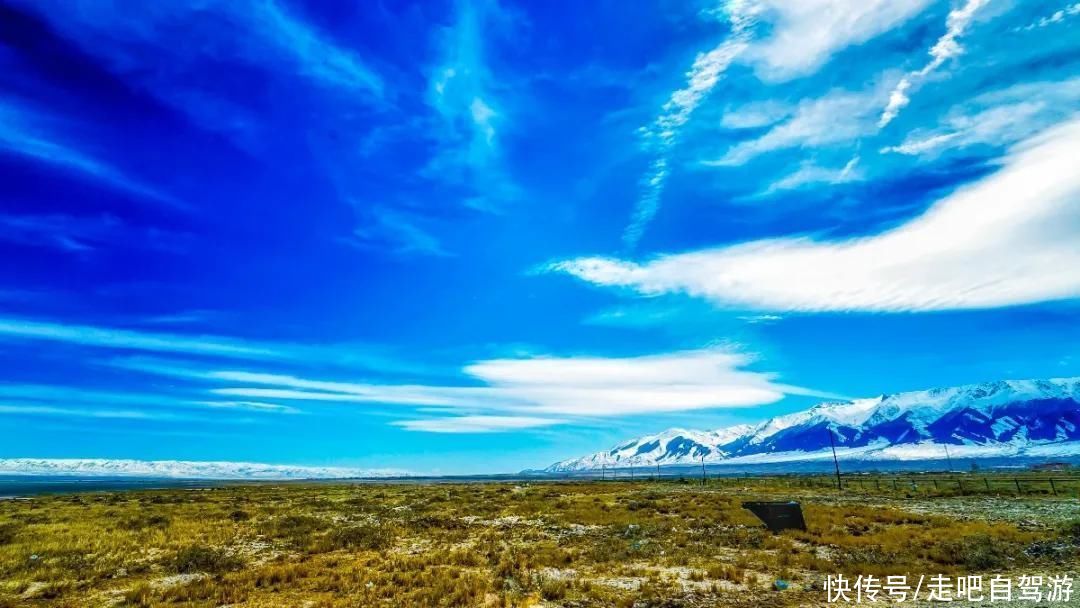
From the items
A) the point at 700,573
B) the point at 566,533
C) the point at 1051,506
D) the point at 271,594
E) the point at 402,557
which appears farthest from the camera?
the point at 1051,506

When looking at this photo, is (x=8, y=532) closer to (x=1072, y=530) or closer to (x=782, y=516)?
(x=782, y=516)

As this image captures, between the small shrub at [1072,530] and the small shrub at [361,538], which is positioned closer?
the small shrub at [1072,530]

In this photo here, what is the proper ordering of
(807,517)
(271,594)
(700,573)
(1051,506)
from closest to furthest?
(271,594) < (700,573) < (807,517) < (1051,506)

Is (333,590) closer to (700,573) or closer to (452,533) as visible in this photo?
(700,573)

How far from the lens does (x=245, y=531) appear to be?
112ft

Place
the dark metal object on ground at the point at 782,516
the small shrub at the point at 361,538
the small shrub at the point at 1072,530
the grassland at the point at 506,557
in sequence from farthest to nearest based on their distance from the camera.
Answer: the dark metal object on ground at the point at 782,516 → the small shrub at the point at 361,538 → the small shrub at the point at 1072,530 → the grassland at the point at 506,557

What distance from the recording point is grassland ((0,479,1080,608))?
58.3 ft

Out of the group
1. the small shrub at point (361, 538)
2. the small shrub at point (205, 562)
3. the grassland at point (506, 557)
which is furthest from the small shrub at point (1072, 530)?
the small shrub at point (205, 562)

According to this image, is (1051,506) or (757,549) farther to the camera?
(1051,506)

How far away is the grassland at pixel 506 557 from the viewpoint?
58.3ft

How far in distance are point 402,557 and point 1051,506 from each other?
49.8 meters

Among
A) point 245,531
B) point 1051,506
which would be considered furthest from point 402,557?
point 1051,506

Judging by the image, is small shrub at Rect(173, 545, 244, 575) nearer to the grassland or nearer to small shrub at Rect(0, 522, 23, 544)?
the grassland

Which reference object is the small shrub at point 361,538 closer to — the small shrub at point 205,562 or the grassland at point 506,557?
the grassland at point 506,557
